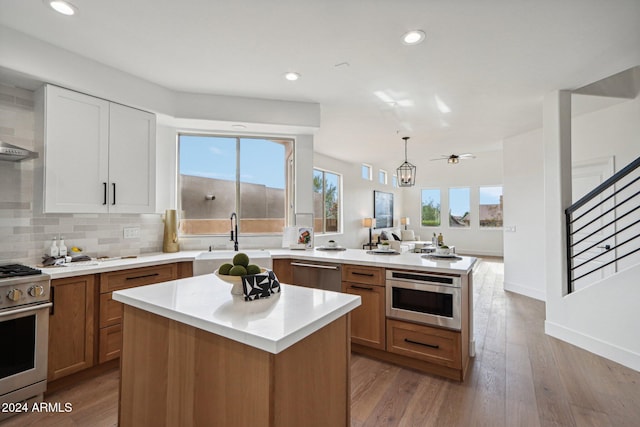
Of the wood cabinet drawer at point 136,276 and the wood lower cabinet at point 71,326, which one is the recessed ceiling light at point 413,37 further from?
the wood lower cabinet at point 71,326

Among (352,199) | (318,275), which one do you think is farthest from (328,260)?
(352,199)

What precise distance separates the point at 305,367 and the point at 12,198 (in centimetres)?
275

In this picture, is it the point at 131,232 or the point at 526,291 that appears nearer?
the point at 131,232

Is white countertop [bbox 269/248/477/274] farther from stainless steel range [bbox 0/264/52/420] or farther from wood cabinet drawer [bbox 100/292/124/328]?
stainless steel range [bbox 0/264/52/420]

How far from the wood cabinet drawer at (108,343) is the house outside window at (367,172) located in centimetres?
686

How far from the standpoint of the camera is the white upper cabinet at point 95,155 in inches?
94.4

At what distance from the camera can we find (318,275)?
122 inches

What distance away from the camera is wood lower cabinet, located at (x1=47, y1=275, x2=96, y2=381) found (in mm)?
2125

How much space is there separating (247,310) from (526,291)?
16.9 ft

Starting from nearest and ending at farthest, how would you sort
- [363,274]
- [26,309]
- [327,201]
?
[26,309] → [363,274] → [327,201]

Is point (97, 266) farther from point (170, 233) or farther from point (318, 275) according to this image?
point (318, 275)

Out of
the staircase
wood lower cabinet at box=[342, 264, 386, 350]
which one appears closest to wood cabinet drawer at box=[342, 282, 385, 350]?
wood lower cabinet at box=[342, 264, 386, 350]

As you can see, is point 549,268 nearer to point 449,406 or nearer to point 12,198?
point 449,406

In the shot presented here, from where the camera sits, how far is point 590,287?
2.89 m
